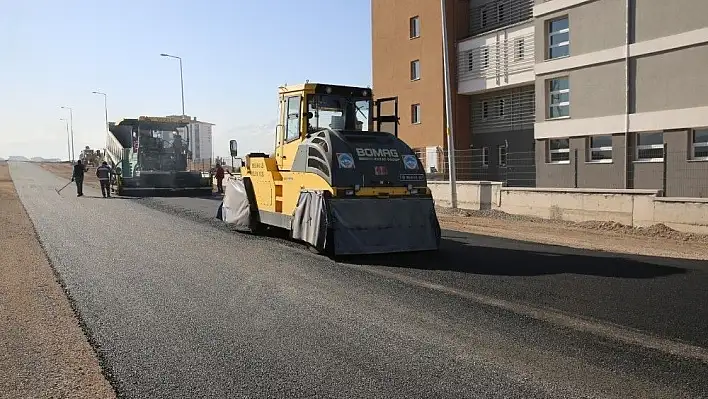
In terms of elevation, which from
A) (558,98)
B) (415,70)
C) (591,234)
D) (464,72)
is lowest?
(591,234)

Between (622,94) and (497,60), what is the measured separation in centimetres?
873

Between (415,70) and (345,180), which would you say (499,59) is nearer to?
(415,70)

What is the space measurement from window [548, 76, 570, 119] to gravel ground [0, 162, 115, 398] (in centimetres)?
1869

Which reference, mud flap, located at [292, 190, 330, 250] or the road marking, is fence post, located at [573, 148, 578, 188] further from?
the road marking

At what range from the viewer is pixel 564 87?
23391 mm

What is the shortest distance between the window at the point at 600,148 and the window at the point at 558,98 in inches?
57.9

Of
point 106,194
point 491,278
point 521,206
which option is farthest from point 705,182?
point 106,194

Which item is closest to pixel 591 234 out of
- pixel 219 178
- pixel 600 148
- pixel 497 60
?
pixel 600 148

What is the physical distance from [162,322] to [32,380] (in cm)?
173

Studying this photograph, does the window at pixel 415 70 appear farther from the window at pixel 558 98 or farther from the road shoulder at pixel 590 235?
the road shoulder at pixel 590 235

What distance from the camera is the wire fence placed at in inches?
695

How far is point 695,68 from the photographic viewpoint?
18516 millimetres

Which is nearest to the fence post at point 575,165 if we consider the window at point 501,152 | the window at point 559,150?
the window at point 559,150

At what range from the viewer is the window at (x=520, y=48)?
1081 inches
